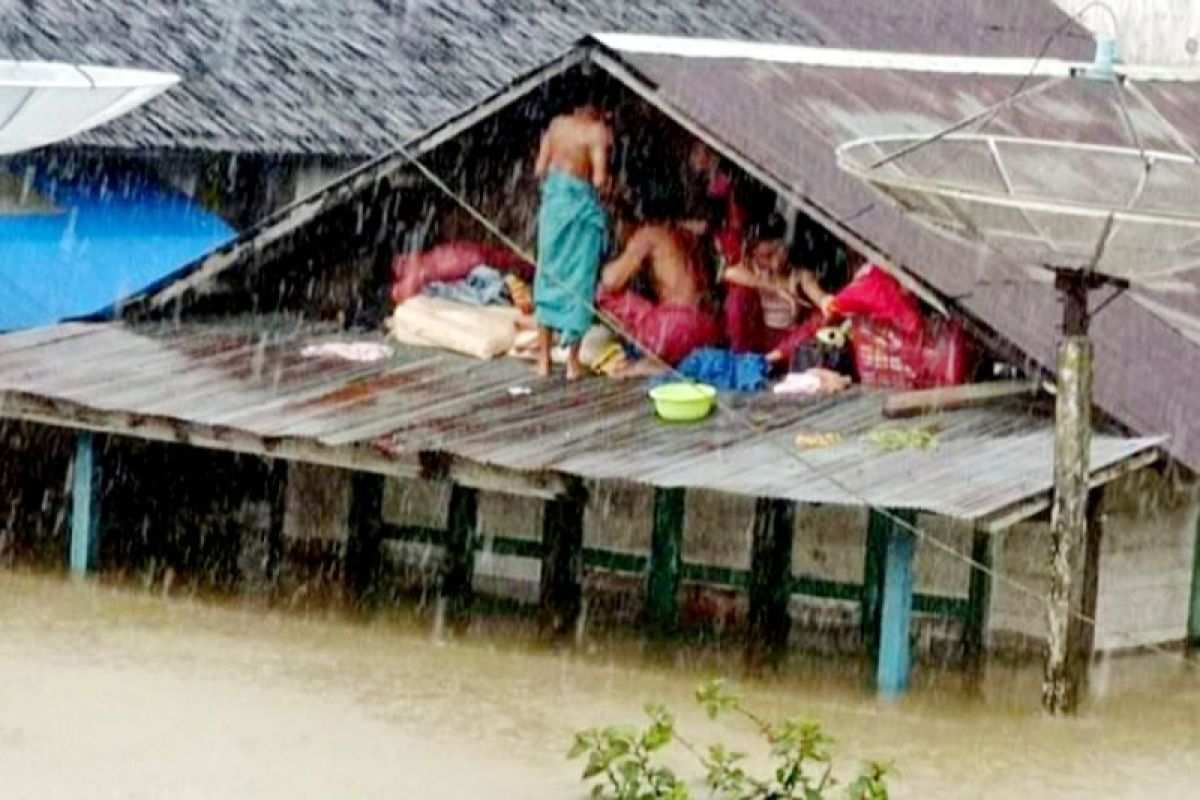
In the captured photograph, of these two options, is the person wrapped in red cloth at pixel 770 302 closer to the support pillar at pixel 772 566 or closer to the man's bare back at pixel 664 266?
the man's bare back at pixel 664 266

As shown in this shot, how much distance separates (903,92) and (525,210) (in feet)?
7.42

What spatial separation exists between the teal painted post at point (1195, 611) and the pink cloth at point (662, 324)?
2.67 m

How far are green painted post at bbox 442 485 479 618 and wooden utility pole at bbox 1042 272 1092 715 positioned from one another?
12.6 feet

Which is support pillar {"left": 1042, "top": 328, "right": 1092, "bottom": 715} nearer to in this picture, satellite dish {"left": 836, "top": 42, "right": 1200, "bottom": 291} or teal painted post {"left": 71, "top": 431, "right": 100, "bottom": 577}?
satellite dish {"left": 836, "top": 42, "right": 1200, "bottom": 291}

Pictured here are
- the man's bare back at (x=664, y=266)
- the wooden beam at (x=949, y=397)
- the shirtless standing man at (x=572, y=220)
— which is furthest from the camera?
the man's bare back at (x=664, y=266)

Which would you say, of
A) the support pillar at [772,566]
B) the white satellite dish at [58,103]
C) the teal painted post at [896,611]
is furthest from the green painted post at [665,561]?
the white satellite dish at [58,103]

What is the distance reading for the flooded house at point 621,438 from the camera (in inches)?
534

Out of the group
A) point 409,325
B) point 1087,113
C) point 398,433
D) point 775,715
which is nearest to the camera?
point 775,715

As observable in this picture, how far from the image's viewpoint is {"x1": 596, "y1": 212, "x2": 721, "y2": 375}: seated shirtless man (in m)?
15.0

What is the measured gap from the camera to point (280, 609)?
15133 millimetres

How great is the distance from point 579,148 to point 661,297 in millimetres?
885

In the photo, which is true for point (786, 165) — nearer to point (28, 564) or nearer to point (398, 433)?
point (398, 433)

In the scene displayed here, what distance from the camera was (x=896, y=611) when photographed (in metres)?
13.1

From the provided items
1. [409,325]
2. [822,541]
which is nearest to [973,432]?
[822,541]
